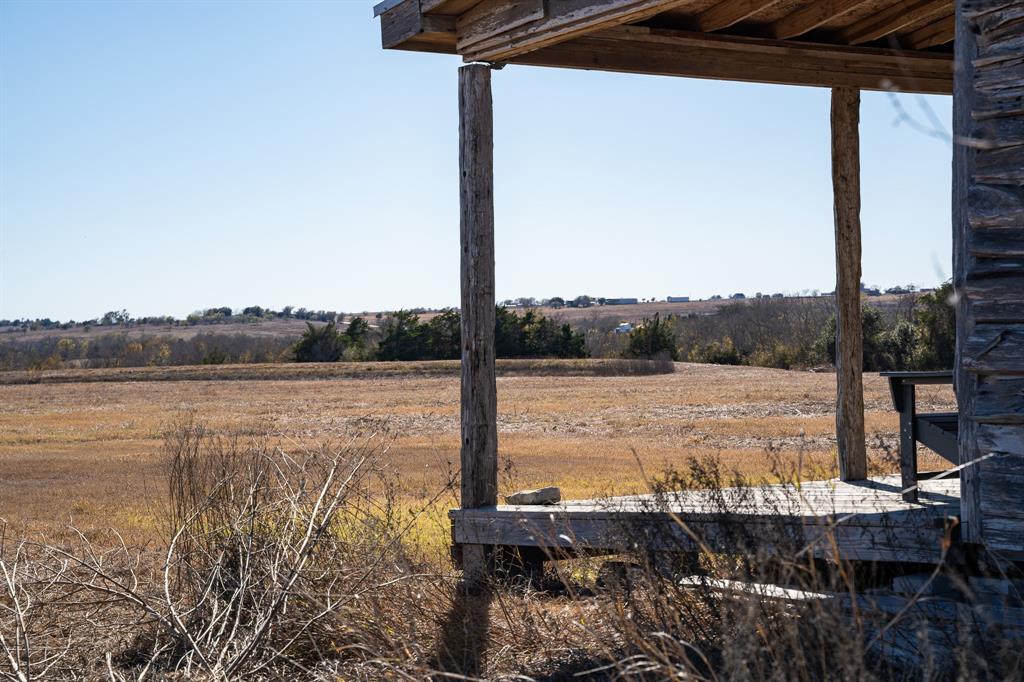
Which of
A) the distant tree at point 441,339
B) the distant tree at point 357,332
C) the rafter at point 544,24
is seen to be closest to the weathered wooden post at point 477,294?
the rafter at point 544,24

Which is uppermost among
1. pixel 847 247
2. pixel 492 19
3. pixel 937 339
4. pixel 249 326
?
pixel 492 19

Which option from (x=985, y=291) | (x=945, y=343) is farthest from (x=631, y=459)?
(x=945, y=343)

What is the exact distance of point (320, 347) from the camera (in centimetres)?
4988

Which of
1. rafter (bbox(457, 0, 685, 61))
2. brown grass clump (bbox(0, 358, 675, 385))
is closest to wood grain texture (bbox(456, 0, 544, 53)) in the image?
rafter (bbox(457, 0, 685, 61))

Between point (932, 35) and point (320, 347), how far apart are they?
43744mm

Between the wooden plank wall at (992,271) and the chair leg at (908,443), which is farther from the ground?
the wooden plank wall at (992,271)

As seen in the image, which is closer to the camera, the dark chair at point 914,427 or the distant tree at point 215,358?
the dark chair at point 914,427

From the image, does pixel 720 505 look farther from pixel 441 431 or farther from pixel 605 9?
pixel 441 431

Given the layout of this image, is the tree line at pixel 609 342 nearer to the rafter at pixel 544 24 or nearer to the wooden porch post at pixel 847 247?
the wooden porch post at pixel 847 247

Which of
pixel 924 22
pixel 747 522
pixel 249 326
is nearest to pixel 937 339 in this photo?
pixel 924 22

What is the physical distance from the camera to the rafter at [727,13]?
6750 millimetres

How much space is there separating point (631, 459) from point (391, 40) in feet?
31.1

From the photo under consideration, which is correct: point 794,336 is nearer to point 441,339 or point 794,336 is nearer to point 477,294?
point 441,339

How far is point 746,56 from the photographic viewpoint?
784cm
